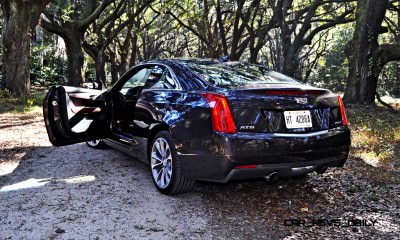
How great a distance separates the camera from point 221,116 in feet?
12.0

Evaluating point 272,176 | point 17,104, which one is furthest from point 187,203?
point 17,104

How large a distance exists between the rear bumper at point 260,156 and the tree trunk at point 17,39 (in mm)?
10878

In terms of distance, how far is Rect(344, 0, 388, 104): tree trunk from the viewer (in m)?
11.0

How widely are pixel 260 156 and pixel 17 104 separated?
10658 millimetres

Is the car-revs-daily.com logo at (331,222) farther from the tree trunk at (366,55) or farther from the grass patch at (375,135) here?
the tree trunk at (366,55)

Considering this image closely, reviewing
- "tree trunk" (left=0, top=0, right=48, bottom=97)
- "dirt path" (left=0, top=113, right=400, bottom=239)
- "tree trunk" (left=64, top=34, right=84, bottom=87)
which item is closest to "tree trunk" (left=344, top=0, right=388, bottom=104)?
"dirt path" (left=0, top=113, right=400, bottom=239)

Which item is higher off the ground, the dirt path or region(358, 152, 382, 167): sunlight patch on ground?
region(358, 152, 382, 167): sunlight patch on ground

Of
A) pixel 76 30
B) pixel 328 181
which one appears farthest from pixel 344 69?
pixel 328 181

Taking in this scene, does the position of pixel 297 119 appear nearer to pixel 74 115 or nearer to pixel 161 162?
pixel 161 162

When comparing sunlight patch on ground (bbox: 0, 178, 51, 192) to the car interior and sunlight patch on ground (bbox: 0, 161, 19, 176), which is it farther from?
the car interior

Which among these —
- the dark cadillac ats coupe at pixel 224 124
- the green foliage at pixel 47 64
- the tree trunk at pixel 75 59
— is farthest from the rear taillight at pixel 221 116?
the green foliage at pixel 47 64

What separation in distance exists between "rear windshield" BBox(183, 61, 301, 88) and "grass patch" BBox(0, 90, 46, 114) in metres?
Result: 8.17

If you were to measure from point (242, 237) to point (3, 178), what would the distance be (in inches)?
133

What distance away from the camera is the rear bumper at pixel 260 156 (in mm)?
3605
